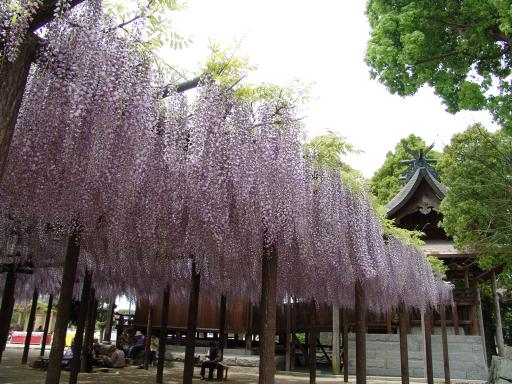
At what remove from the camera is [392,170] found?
26328 mm

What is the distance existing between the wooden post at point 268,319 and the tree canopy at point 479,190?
502 cm

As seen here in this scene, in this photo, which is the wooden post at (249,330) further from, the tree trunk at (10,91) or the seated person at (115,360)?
Result: the tree trunk at (10,91)

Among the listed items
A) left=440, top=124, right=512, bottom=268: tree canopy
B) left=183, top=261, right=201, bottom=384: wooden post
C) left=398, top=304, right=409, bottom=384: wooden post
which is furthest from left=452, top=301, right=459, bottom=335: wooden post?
left=183, top=261, right=201, bottom=384: wooden post

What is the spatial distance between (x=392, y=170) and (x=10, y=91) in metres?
25.0

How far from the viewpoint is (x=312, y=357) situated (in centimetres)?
1041

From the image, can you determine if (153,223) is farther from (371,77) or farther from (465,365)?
(465,365)

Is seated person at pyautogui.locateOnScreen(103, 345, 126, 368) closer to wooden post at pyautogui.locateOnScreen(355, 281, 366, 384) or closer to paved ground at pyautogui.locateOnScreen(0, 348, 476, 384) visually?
paved ground at pyautogui.locateOnScreen(0, 348, 476, 384)

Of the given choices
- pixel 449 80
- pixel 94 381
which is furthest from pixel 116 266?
pixel 449 80

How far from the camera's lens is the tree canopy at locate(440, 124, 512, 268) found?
360 inches

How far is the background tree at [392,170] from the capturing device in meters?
25.1

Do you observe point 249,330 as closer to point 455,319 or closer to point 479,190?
point 455,319

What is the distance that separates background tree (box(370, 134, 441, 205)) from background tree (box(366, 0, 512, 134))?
17069 millimetres

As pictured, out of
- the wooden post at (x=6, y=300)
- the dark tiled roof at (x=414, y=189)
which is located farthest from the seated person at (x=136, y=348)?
the dark tiled roof at (x=414, y=189)

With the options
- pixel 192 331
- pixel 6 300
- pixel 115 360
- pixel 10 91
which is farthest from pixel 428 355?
pixel 10 91
